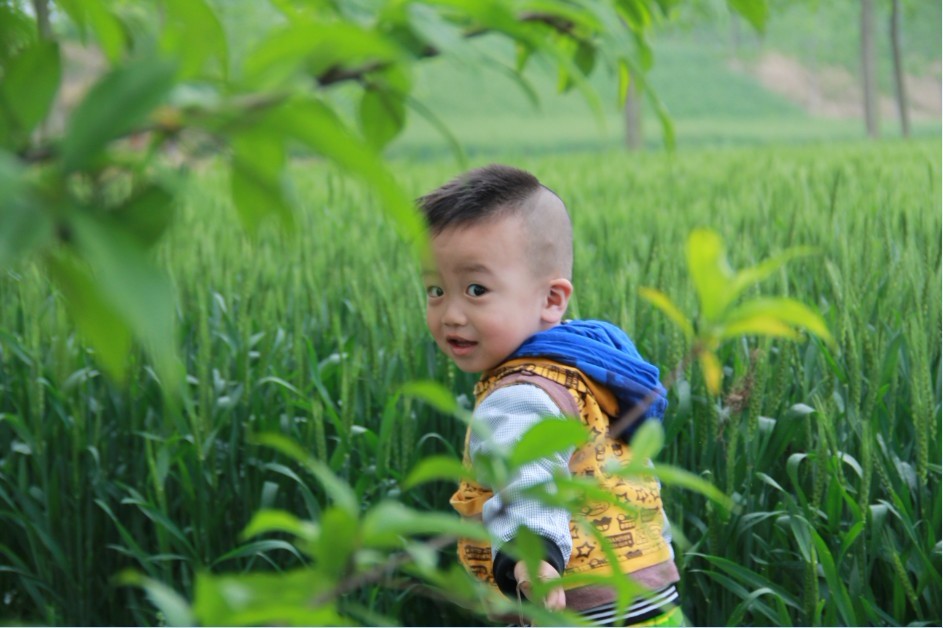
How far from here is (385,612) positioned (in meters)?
2.22

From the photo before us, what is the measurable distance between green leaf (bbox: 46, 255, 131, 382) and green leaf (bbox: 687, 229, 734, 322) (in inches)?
11.0

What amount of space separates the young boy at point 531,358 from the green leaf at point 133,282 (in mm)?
1083

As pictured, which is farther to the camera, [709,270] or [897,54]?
[897,54]

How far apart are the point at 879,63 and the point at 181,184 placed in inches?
1728

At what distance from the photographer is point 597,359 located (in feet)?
5.51

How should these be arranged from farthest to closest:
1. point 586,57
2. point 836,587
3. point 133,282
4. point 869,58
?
point 869,58, point 836,587, point 586,57, point 133,282

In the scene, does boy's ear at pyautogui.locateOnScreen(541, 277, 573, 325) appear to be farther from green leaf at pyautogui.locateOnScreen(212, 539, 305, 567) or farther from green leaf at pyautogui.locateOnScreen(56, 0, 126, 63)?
green leaf at pyautogui.locateOnScreen(56, 0, 126, 63)

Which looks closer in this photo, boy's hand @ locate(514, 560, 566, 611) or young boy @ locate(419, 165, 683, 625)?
boy's hand @ locate(514, 560, 566, 611)

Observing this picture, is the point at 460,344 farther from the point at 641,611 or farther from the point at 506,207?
the point at 641,611

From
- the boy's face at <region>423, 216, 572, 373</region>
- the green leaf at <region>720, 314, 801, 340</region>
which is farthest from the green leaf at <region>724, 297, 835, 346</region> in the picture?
the boy's face at <region>423, 216, 572, 373</region>

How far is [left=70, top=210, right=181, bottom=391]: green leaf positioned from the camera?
1.57 ft

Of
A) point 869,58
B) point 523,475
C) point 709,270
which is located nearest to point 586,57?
point 709,270

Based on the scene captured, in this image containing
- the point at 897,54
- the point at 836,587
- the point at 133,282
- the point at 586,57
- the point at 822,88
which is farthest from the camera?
the point at 822,88

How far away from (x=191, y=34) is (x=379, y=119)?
26 cm
